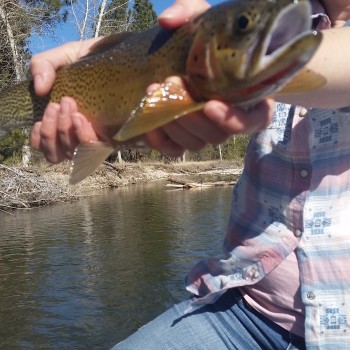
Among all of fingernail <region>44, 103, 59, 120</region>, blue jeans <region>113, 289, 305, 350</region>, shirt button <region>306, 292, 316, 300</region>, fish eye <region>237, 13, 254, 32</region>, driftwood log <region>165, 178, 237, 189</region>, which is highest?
fish eye <region>237, 13, 254, 32</region>

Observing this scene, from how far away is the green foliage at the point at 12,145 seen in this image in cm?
2805

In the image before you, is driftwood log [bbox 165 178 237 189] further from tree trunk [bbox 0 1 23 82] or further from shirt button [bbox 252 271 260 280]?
shirt button [bbox 252 271 260 280]

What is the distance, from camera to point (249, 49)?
182cm

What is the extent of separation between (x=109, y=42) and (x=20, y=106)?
0.73 meters

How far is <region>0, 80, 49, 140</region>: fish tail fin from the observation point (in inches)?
119

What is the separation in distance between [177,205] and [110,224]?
459 centimetres

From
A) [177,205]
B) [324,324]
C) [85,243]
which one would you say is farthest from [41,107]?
[177,205]

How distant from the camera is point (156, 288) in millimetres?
10000

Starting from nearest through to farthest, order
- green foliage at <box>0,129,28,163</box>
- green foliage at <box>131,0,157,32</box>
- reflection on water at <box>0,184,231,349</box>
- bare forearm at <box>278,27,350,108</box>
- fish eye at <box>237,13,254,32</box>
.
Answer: fish eye at <box>237,13,254,32</box>, bare forearm at <box>278,27,350,108</box>, reflection on water at <box>0,184,231,349</box>, green foliage at <box>0,129,28,163</box>, green foliage at <box>131,0,157,32</box>

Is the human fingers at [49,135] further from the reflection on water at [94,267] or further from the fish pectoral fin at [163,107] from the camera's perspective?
the reflection on water at [94,267]

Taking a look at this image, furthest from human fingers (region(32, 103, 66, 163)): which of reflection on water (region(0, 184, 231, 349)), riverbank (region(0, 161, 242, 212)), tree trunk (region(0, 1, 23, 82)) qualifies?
tree trunk (region(0, 1, 23, 82))

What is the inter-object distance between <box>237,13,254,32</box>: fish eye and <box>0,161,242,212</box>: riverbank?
56.6 feet

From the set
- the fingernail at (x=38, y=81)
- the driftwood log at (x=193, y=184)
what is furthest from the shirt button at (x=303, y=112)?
the driftwood log at (x=193, y=184)

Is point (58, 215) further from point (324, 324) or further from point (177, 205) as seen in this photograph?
point (324, 324)
